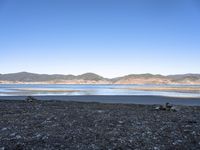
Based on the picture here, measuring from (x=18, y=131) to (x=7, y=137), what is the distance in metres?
1.05

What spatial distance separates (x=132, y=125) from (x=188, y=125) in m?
2.73

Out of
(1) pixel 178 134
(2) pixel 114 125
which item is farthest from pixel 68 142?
(1) pixel 178 134

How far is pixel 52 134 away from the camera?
35.6ft

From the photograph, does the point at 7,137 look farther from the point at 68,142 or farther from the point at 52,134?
the point at 68,142

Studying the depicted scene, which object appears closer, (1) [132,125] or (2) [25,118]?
(1) [132,125]

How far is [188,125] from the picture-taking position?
506 inches

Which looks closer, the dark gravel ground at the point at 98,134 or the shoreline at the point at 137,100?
the dark gravel ground at the point at 98,134

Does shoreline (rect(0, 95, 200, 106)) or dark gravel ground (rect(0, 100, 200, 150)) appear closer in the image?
dark gravel ground (rect(0, 100, 200, 150))

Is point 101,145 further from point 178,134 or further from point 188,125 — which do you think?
point 188,125

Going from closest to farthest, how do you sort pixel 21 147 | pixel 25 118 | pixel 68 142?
pixel 21 147
pixel 68 142
pixel 25 118

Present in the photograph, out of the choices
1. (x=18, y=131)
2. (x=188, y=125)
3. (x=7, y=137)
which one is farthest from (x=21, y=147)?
(x=188, y=125)

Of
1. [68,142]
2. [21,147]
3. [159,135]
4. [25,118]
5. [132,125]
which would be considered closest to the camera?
[21,147]

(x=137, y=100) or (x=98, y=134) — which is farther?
(x=137, y=100)

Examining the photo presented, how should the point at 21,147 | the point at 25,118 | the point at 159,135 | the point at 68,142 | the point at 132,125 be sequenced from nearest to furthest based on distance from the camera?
the point at 21,147
the point at 68,142
the point at 159,135
the point at 132,125
the point at 25,118
